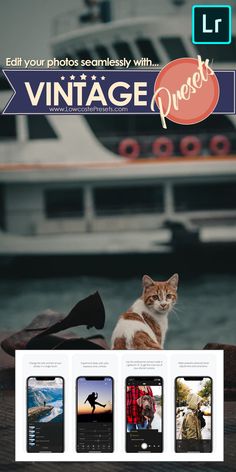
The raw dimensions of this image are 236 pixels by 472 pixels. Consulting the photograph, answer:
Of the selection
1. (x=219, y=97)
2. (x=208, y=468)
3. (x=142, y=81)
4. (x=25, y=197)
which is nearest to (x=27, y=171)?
(x=25, y=197)

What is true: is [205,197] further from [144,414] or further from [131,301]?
[144,414]

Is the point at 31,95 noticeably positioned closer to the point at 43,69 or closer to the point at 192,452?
the point at 43,69

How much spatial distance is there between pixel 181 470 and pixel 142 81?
177cm

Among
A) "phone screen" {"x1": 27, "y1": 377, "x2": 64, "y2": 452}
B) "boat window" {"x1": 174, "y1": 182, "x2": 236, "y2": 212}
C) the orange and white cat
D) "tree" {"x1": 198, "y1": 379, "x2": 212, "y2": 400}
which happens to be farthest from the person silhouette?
"boat window" {"x1": 174, "y1": 182, "x2": 236, "y2": 212}

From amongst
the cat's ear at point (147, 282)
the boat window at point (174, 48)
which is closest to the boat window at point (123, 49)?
the boat window at point (174, 48)

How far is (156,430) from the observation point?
3609mm

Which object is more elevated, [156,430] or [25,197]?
[25,197]

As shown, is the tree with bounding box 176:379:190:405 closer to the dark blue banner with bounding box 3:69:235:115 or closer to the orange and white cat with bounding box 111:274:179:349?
the orange and white cat with bounding box 111:274:179:349

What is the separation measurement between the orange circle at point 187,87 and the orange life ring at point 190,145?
15 centimetres

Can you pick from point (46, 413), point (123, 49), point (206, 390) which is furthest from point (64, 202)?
point (206, 390)

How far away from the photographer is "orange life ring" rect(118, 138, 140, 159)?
3875mm

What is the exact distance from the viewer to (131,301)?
12.5 feet

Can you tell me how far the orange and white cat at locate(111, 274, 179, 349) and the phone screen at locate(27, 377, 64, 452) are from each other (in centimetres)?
34

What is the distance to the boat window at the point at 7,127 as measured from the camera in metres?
3.77
